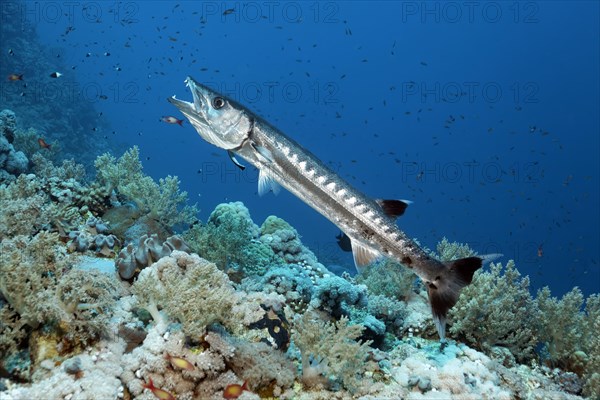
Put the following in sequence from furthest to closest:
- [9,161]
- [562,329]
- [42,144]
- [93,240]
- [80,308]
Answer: [42,144]
[9,161]
[562,329]
[93,240]
[80,308]

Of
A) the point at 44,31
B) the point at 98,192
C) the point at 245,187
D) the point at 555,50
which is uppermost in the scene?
the point at 555,50

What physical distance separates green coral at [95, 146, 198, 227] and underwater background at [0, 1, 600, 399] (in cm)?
5

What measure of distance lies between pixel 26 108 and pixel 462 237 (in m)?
105

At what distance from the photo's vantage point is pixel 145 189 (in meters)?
7.86

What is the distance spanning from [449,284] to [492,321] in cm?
367

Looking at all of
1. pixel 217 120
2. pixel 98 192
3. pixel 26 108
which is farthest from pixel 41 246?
pixel 26 108

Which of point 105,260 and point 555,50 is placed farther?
point 555,50

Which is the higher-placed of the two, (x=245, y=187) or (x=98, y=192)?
(x=245, y=187)

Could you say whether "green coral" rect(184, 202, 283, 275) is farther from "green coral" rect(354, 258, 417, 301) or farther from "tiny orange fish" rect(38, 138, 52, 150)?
"tiny orange fish" rect(38, 138, 52, 150)

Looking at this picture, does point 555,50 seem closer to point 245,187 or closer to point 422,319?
point 245,187

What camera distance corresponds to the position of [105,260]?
6098mm

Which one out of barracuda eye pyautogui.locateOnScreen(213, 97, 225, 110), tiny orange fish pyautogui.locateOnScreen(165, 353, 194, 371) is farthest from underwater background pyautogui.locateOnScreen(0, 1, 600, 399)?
barracuda eye pyautogui.locateOnScreen(213, 97, 225, 110)

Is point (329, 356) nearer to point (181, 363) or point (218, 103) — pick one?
point (181, 363)

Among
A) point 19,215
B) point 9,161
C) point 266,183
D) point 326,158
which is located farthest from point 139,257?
point 326,158
